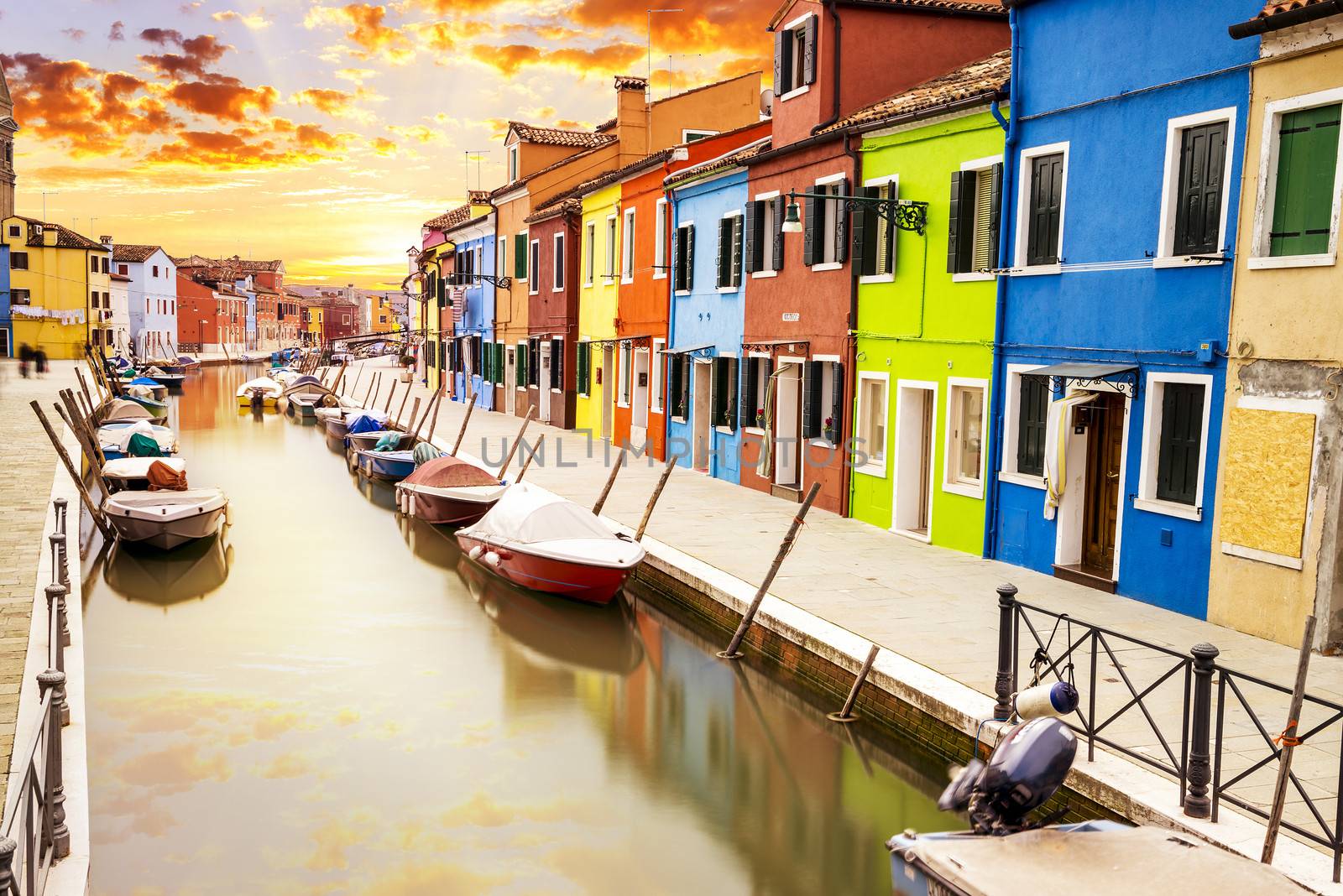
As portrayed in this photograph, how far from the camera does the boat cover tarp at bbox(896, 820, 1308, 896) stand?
198 inches

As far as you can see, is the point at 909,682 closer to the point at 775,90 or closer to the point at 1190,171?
the point at 1190,171

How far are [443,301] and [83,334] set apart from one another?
3563 cm

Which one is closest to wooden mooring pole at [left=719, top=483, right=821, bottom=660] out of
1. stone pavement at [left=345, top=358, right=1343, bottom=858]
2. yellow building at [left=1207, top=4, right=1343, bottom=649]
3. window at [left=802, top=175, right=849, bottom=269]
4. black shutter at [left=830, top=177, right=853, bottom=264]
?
stone pavement at [left=345, top=358, right=1343, bottom=858]

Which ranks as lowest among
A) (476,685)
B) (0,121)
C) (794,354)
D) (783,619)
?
(476,685)

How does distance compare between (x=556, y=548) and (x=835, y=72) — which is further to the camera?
(x=835, y=72)

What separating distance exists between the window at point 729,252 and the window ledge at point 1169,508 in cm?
1035

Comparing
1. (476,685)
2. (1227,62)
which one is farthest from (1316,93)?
(476,685)

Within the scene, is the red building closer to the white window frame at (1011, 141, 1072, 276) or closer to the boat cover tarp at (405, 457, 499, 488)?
the white window frame at (1011, 141, 1072, 276)

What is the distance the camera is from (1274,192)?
33.2 ft

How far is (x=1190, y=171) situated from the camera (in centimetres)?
1108

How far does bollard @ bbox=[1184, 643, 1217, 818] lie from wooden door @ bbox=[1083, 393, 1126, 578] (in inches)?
236

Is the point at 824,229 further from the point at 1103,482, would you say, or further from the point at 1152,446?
the point at 1152,446

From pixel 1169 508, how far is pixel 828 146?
328 inches

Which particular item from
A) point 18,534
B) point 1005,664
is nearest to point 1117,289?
point 1005,664
